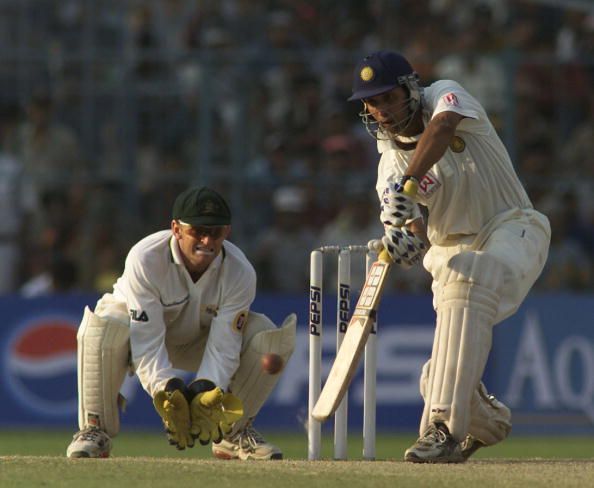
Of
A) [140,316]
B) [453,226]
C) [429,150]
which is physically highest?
[429,150]

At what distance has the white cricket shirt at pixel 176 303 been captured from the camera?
6031 mm

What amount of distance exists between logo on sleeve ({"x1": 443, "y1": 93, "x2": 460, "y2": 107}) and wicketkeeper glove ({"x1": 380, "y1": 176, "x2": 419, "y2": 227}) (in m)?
0.43

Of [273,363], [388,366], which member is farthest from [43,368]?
[273,363]

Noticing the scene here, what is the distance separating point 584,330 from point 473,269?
514 cm

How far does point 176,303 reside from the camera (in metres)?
6.21

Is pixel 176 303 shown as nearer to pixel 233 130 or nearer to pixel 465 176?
pixel 465 176

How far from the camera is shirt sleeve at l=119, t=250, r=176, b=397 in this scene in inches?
237

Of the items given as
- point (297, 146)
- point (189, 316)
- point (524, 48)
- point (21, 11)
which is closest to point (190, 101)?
point (297, 146)

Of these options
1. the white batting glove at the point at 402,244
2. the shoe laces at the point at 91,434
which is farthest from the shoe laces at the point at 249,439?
the white batting glove at the point at 402,244

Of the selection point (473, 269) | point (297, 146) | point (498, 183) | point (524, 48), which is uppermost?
point (524, 48)

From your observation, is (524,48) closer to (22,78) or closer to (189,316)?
(22,78)

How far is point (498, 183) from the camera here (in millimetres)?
6117

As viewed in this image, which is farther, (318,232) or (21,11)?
(21,11)

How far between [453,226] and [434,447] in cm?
104
